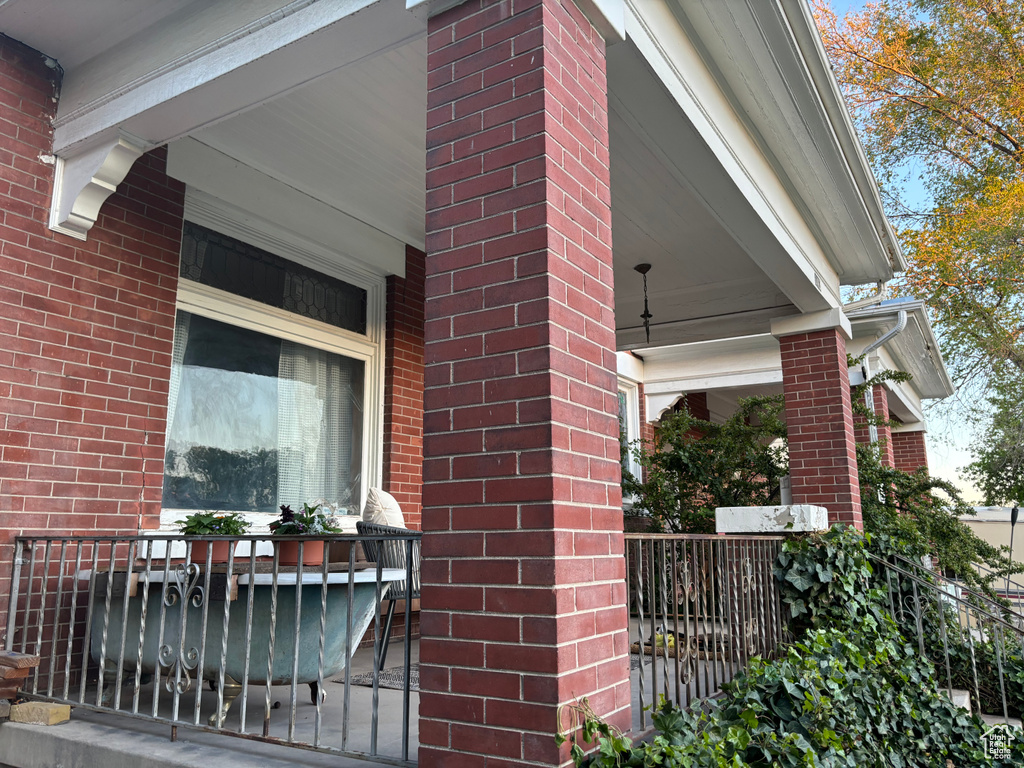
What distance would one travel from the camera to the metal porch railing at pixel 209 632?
9.01 ft

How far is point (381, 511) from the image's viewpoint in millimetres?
4602

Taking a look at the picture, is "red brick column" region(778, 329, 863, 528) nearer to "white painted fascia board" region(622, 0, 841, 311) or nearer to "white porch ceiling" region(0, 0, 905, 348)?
"white painted fascia board" region(622, 0, 841, 311)

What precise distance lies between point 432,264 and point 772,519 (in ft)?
11.1

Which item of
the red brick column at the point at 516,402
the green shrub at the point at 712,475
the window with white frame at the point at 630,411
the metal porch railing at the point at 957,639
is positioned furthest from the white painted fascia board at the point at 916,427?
the red brick column at the point at 516,402

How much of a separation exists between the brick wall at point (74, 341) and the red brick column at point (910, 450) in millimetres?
13221

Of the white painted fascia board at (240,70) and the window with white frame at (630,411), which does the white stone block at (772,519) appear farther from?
the window with white frame at (630,411)

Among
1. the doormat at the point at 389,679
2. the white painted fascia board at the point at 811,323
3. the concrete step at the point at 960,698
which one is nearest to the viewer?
the doormat at the point at 389,679

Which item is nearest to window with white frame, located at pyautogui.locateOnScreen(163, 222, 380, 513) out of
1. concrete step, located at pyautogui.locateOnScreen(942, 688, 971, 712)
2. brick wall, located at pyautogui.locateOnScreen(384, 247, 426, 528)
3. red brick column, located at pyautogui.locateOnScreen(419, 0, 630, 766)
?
brick wall, located at pyautogui.locateOnScreen(384, 247, 426, 528)

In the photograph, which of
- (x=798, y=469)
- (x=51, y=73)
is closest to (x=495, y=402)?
(x=51, y=73)

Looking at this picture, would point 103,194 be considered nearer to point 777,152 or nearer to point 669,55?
point 669,55

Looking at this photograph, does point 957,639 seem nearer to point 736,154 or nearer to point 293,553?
point 736,154

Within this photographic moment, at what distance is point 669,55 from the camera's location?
3588 mm

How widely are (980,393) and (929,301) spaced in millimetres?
2066

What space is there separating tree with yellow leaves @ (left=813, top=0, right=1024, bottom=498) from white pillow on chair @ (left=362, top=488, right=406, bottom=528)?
1165 centimetres
